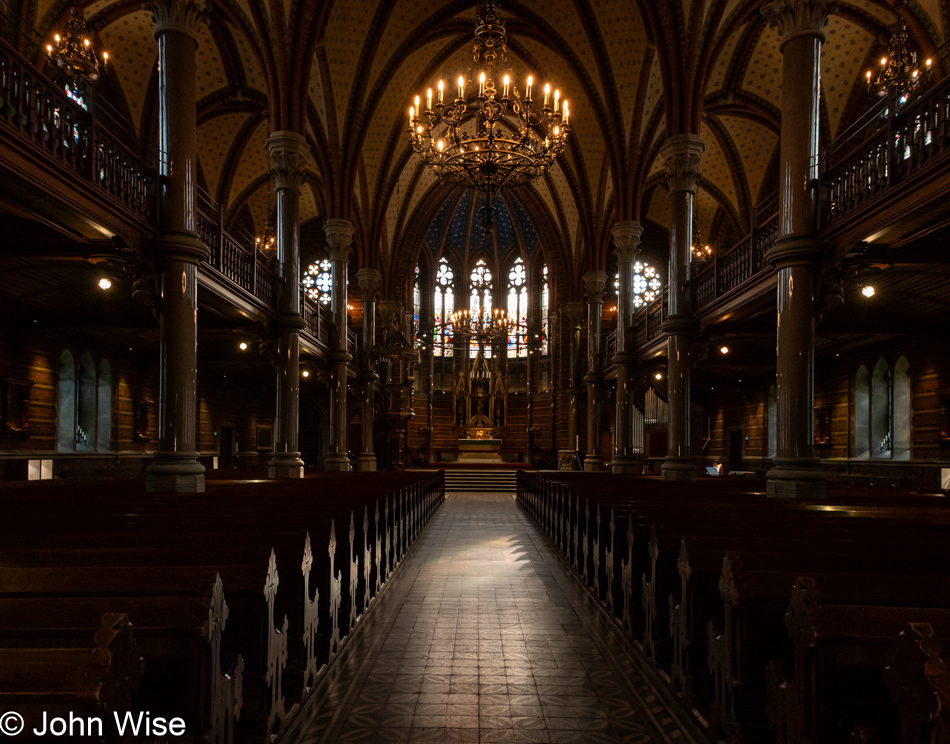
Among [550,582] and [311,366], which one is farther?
[311,366]

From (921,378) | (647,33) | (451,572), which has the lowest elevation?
(451,572)

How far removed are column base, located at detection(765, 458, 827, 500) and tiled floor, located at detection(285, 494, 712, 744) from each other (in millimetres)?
3689

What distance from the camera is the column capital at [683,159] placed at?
1742 centimetres

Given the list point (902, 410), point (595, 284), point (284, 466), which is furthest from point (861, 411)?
point (284, 466)

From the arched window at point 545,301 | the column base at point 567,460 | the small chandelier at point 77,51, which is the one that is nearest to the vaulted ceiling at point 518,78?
the small chandelier at point 77,51

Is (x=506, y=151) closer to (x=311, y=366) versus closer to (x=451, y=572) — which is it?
(x=451, y=572)

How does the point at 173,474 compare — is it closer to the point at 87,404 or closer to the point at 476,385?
the point at 87,404

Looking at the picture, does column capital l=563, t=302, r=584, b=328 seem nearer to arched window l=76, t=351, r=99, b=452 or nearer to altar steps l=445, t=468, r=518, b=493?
altar steps l=445, t=468, r=518, b=493

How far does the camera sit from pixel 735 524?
6.11 meters

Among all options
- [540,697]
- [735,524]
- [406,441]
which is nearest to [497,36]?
[735,524]

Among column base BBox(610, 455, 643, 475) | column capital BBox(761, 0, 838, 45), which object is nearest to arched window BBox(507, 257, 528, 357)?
column base BBox(610, 455, 643, 475)

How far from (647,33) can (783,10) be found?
965 cm

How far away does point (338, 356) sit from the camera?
22.9m

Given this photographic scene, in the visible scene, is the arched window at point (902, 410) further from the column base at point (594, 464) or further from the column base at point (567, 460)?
the column base at point (567, 460)
